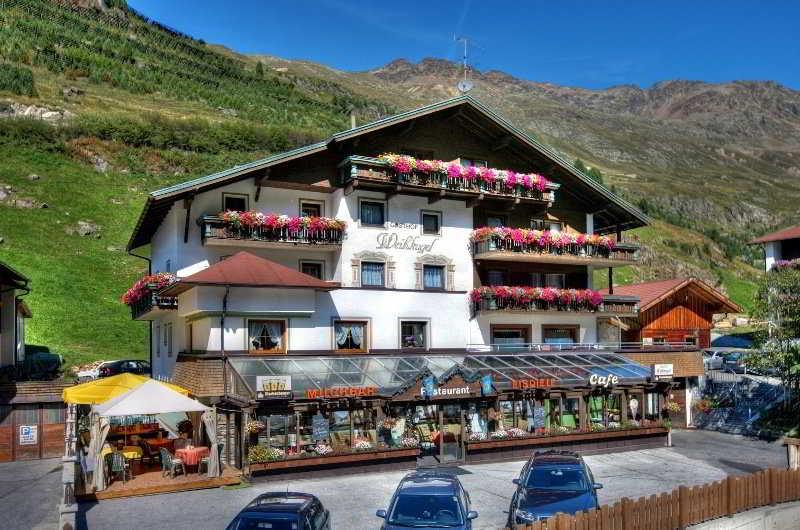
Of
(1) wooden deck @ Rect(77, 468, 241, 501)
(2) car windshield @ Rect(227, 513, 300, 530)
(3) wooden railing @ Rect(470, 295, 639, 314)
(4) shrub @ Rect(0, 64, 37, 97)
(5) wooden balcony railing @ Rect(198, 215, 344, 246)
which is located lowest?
(1) wooden deck @ Rect(77, 468, 241, 501)

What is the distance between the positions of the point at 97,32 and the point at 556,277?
10927 cm

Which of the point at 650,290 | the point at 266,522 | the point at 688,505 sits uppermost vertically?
the point at 650,290

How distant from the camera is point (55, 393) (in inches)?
1222

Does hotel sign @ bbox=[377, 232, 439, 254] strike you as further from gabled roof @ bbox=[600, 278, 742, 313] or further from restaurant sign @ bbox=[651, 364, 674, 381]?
gabled roof @ bbox=[600, 278, 742, 313]

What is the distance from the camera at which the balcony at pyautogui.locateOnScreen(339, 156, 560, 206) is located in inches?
1342

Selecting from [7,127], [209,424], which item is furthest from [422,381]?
[7,127]

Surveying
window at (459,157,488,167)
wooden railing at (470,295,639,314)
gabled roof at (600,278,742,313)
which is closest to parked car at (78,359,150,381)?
wooden railing at (470,295,639,314)

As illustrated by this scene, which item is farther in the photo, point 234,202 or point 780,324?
point 780,324

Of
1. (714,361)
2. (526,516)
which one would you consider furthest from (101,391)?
(714,361)

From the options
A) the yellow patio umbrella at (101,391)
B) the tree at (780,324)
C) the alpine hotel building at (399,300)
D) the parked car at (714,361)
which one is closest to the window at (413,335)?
the alpine hotel building at (399,300)

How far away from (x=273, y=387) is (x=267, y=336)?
5.63 meters

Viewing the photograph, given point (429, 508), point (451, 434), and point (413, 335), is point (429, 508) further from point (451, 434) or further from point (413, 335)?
point (413, 335)

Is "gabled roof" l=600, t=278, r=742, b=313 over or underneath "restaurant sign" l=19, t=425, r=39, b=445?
over

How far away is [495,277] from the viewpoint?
1523 inches
